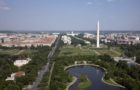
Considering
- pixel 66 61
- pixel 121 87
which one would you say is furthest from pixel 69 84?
pixel 66 61

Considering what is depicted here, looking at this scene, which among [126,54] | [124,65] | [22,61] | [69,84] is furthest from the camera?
[126,54]

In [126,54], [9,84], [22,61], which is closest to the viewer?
[9,84]

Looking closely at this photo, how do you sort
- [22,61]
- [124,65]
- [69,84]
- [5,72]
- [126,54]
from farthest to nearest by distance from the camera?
1. [126,54]
2. [22,61]
3. [124,65]
4. [5,72]
5. [69,84]

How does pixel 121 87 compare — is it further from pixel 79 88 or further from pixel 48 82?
pixel 48 82

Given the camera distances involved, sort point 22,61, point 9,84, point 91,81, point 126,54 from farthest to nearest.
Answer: point 126,54, point 22,61, point 91,81, point 9,84

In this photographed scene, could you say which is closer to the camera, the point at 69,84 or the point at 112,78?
the point at 69,84

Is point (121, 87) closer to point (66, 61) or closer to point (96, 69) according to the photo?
point (96, 69)

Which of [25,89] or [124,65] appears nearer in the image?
[25,89]

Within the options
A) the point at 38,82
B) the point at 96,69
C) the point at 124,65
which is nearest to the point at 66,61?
the point at 96,69
